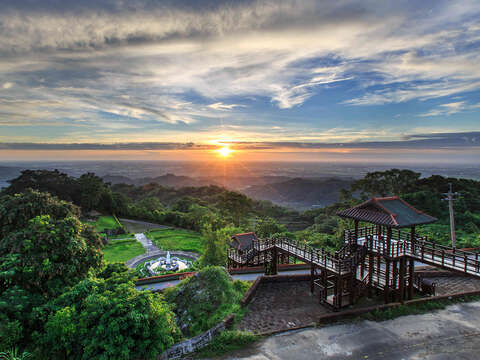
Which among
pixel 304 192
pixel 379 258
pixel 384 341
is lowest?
pixel 304 192

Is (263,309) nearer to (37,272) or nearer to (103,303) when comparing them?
(103,303)

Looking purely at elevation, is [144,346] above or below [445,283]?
above

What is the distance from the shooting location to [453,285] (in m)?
17.2

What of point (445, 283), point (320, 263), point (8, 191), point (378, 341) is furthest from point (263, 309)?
point (8, 191)

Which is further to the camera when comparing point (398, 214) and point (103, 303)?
point (398, 214)

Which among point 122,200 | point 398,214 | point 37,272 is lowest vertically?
point 122,200

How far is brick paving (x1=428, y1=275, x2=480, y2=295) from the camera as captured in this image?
16.4m

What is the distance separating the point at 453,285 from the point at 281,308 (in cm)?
1130

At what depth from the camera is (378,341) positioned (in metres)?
11.2

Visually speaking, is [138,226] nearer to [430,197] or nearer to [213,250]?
[213,250]

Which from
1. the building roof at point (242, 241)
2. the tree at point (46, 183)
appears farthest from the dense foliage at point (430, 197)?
the tree at point (46, 183)

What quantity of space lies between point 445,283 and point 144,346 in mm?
18066

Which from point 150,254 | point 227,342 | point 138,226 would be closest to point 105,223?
point 138,226

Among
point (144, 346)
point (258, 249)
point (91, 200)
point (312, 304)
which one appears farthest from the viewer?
point (91, 200)
